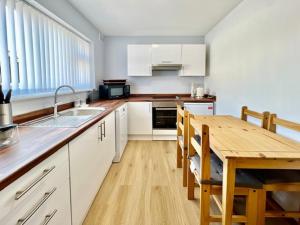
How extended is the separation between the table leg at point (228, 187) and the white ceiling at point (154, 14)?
2373 millimetres

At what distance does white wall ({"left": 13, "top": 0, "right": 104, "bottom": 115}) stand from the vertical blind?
0.10 m

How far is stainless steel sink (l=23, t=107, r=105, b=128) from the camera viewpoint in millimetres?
1910

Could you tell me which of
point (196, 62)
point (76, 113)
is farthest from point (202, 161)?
point (196, 62)

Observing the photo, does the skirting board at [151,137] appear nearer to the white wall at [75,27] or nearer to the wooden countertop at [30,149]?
the white wall at [75,27]

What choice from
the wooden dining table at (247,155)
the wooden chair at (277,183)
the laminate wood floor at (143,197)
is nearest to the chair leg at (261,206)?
the wooden chair at (277,183)

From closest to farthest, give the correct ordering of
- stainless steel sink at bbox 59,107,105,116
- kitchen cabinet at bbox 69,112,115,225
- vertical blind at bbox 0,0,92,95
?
kitchen cabinet at bbox 69,112,115,225 → vertical blind at bbox 0,0,92,95 → stainless steel sink at bbox 59,107,105,116

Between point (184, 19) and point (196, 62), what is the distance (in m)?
1.15

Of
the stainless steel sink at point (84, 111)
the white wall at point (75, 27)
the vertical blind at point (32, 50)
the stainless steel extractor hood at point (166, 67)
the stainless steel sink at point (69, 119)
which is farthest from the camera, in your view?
the stainless steel extractor hood at point (166, 67)

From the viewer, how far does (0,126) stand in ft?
4.16

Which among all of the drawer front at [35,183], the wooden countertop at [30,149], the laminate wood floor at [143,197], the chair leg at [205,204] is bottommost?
the laminate wood floor at [143,197]

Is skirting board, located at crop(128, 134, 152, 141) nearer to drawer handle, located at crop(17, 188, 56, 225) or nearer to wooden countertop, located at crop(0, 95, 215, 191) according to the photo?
wooden countertop, located at crop(0, 95, 215, 191)

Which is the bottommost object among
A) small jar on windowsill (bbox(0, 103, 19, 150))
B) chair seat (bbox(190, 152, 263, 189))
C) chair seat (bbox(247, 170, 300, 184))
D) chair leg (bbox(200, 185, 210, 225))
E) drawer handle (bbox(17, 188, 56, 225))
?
chair leg (bbox(200, 185, 210, 225))

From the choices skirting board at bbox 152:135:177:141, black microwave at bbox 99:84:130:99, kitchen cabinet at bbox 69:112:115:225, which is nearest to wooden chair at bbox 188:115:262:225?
kitchen cabinet at bbox 69:112:115:225

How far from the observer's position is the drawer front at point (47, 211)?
35.7 inches
